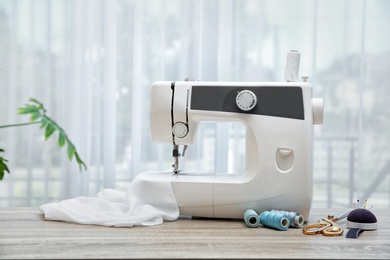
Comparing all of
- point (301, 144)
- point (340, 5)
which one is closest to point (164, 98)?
point (301, 144)

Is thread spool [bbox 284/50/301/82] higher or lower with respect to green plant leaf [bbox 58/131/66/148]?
higher

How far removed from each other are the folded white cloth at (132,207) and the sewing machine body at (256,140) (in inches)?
1.8

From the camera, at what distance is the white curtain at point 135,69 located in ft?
10.2

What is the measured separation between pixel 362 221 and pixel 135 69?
1.92 metres

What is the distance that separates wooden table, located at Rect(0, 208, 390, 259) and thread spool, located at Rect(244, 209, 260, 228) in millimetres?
22

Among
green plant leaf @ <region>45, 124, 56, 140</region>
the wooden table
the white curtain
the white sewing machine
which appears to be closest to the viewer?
the wooden table

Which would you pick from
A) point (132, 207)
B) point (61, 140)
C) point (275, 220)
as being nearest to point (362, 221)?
point (275, 220)

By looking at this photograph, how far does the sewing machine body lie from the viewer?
1.64 meters

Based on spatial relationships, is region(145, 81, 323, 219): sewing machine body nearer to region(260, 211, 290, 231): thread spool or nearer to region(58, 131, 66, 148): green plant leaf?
region(260, 211, 290, 231): thread spool

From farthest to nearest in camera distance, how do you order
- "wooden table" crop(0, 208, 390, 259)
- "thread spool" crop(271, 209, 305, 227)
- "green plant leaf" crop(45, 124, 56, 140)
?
1. "thread spool" crop(271, 209, 305, 227)
2. "green plant leaf" crop(45, 124, 56, 140)
3. "wooden table" crop(0, 208, 390, 259)

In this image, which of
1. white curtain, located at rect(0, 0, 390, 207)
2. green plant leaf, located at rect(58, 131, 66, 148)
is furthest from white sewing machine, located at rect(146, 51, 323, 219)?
white curtain, located at rect(0, 0, 390, 207)

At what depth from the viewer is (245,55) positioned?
3178 mm

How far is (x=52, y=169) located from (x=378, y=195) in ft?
6.66

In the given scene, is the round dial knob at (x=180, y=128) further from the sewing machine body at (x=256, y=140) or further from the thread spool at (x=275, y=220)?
the thread spool at (x=275, y=220)
